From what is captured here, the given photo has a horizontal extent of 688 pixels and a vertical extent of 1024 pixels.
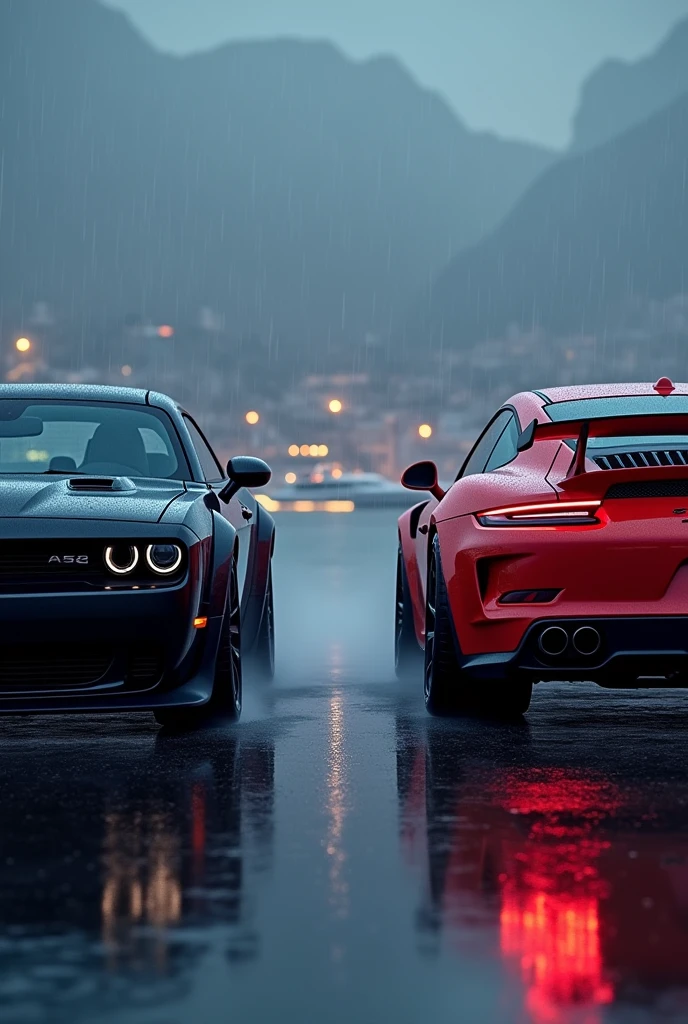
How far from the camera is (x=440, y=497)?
29.8 feet

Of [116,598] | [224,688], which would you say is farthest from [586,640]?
[116,598]

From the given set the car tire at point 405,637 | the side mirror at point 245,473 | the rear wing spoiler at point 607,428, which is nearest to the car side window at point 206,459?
the side mirror at point 245,473

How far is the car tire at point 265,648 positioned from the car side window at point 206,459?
27.4 inches

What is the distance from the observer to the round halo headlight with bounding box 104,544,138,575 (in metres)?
7.15

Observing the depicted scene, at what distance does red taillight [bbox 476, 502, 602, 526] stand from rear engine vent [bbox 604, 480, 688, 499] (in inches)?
3.8

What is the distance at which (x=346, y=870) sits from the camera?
4949mm

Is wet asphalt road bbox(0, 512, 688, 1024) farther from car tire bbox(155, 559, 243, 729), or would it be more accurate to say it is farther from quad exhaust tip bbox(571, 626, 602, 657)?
quad exhaust tip bbox(571, 626, 602, 657)

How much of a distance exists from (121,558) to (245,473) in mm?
1460

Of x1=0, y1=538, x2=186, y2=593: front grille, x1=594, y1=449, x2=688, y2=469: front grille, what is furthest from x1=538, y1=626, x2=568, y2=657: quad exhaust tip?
x1=0, y1=538, x2=186, y2=593: front grille

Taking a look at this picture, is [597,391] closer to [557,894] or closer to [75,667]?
[75,667]

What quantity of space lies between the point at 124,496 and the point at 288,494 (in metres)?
110

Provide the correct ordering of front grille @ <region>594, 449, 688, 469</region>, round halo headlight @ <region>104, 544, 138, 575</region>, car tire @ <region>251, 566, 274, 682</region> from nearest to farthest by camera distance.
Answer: round halo headlight @ <region>104, 544, 138, 575</region> → front grille @ <region>594, 449, 688, 469</region> → car tire @ <region>251, 566, 274, 682</region>

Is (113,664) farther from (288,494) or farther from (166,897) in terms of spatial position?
(288,494)

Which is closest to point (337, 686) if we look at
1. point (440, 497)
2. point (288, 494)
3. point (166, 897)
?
point (440, 497)
